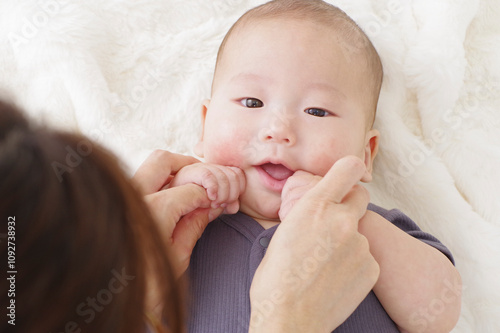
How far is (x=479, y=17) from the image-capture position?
1.62 m

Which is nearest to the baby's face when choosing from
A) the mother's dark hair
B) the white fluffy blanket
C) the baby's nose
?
the baby's nose

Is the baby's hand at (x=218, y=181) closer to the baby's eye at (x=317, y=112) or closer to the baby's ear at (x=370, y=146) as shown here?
the baby's eye at (x=317, y=112)

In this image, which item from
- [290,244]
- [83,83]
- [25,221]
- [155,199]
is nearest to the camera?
[25,221]

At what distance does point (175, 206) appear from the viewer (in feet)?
3.43

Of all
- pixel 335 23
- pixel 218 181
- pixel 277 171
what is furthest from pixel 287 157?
pixel 335 23

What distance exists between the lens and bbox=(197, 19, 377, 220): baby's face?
3.75ft

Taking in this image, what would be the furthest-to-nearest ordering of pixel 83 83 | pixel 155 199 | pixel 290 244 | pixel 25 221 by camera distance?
pixel 83 83
pixel 155 199
pixel 290 244
pixel 25 221

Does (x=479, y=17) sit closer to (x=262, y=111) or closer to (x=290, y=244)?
(x=262, y=111)

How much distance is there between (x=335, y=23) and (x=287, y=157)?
401 millimetres

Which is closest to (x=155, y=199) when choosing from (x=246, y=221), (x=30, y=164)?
(x=246, y=221)

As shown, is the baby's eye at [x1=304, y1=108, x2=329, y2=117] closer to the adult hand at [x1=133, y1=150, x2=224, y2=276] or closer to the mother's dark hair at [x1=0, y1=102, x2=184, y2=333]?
the adult hand at [x1=133, y1=150, x2=224, y2=276]

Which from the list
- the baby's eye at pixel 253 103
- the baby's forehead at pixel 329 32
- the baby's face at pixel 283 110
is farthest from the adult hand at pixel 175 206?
the baby's forehead at pixel 329 32

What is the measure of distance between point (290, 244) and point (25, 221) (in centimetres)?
50

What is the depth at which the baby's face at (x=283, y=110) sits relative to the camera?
1.14 metres
